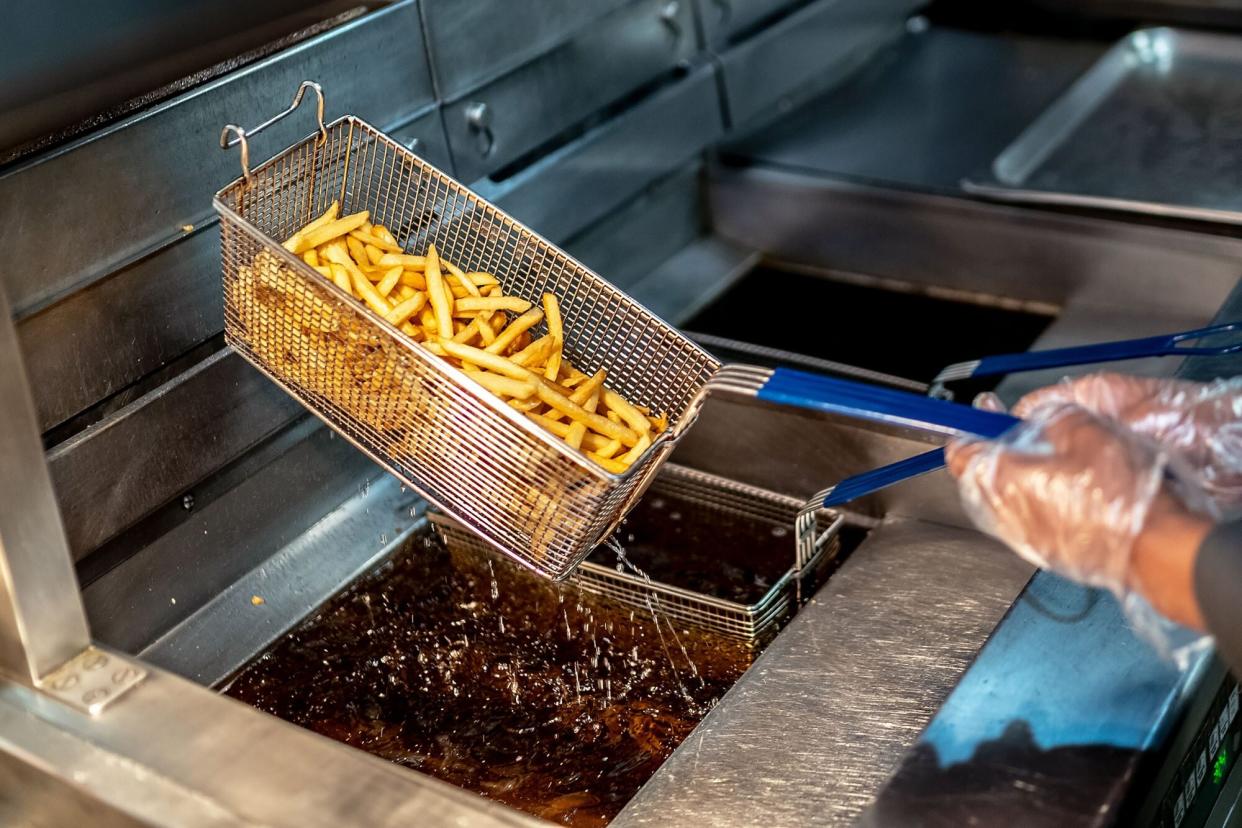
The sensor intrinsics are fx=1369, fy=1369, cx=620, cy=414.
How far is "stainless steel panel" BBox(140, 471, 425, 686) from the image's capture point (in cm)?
177

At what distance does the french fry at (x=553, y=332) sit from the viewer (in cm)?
161

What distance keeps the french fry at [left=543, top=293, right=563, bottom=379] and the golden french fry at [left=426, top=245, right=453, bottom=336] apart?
12cm

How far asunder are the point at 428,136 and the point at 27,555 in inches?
35.4

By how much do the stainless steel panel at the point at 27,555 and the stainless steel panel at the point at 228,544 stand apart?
0.24 m

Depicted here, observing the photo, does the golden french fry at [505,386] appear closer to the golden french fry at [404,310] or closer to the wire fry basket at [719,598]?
the golden french fry at [404,310]

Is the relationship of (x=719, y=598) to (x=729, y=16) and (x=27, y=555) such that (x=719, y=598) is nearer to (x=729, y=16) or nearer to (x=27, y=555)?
(x=27, y=555)

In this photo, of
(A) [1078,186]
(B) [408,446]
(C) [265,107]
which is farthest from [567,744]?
(A) [1078,186]

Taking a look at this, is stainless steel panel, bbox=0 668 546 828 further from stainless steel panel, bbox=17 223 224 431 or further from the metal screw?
the metal screw

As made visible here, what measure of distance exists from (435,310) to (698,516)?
0.62 metres

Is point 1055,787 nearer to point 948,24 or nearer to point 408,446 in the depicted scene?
point 408,446

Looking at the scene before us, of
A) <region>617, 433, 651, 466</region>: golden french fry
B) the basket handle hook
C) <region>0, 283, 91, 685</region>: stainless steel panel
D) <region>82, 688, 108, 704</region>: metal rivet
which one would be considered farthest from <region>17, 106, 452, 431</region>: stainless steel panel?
<region>617, 433, 651, 466</region>: golden french fry

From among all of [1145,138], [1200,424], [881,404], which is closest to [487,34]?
[881,404]

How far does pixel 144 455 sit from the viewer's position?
1.67 meters

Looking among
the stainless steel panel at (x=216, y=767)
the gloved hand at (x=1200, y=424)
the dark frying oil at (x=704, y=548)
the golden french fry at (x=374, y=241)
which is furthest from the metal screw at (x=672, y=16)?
the stainless steel panel at (x=216, y=767)
